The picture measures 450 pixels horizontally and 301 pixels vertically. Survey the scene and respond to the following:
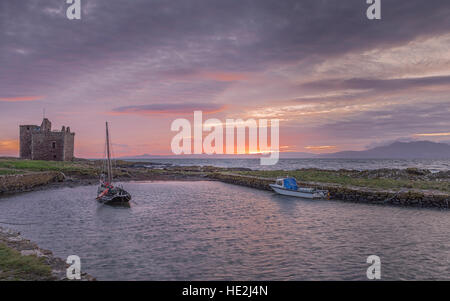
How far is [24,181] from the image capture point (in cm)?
4075

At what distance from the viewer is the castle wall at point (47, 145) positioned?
230ft

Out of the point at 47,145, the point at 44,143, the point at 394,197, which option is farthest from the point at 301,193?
the point at 44,143

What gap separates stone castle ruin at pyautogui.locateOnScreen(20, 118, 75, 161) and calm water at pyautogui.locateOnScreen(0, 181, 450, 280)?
45294mm

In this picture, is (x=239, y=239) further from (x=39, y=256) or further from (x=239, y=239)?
(x=39, y=256)

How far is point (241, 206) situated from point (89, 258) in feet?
64.6

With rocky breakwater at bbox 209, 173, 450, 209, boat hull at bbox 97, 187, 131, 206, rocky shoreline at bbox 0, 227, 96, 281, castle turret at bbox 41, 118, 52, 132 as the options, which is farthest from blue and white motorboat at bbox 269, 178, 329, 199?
castle turret at bbox 41, 118, 52, 132

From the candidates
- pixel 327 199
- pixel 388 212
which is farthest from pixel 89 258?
pixel 327 199

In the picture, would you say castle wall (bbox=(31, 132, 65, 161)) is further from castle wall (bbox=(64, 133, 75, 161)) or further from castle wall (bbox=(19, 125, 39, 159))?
castle wall (bbox=(19, 125, 39, 159))

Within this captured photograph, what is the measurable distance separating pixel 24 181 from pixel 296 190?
39457 mm

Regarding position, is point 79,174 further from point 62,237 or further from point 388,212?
point 388,212

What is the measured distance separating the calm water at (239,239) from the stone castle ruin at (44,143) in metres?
45.3

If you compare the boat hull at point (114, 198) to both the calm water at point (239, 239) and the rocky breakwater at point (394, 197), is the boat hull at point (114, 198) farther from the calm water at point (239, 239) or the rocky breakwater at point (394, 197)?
the rocky breakwater at point (394, 197)

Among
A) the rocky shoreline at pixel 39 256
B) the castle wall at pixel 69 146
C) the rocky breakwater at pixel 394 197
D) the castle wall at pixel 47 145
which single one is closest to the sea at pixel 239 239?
the rocky shoreline at pixel 39 256

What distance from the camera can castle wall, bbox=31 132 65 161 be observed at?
70000 millimetres
